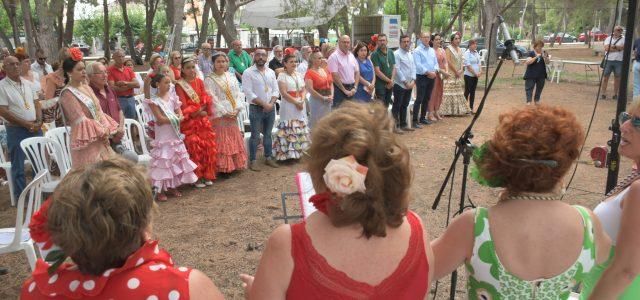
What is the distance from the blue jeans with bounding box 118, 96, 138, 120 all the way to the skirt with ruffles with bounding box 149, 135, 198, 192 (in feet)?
7.74

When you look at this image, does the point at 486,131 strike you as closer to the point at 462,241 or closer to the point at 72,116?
the point at 72,116

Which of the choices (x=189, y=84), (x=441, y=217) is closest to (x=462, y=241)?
(x=441, y=217)

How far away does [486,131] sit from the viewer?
9.27m

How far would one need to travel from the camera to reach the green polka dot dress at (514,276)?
1636 mm

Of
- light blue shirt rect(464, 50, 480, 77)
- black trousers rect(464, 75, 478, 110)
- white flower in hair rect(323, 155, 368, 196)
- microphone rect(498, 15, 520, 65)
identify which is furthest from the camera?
black trousers rect(464, 75, 478, 110)

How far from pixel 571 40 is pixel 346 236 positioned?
72.8 metres

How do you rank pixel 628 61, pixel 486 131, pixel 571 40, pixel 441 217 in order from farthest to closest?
pixel 571 40
pixel 486 131
pixel 441 217
pixel 628 61

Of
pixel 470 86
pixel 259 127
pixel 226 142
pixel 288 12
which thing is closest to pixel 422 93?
pixel 470 86

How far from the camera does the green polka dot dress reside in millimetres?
1636

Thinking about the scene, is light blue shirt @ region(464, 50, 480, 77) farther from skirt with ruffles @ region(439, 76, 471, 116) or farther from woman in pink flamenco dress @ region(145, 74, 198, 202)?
woman in pink flamenco dress @ region(145, 74, 198, 202)

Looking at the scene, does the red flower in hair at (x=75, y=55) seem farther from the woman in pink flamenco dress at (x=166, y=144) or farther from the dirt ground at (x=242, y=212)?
the dirt ground at (x=242, y=212)

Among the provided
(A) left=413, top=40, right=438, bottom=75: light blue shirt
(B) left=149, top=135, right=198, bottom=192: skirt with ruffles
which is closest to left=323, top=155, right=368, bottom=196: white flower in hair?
Result: (B) left=149, top=135, right=198, bottom=192: skirt with ruffles

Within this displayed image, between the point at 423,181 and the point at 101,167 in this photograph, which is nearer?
the point at 101,167

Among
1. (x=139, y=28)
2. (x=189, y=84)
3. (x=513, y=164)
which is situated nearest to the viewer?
(x=513, y=164)
